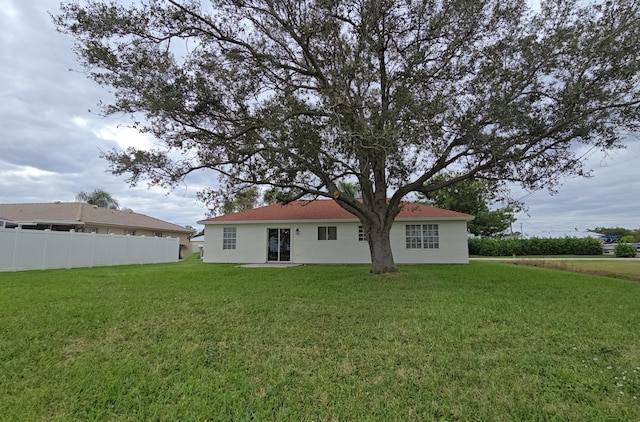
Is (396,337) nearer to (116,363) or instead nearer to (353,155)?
(116,363)

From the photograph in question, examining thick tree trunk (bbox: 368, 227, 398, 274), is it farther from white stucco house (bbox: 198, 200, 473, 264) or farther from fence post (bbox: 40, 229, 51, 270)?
fence post (bbox: 40, 229, 51, 270)

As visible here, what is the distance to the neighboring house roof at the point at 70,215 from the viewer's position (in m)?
21.2

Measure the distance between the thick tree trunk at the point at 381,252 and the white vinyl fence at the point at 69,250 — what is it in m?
Answer: 12.2

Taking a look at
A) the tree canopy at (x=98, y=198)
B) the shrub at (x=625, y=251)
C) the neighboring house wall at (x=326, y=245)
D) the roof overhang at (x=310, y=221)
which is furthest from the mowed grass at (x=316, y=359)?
the tree canopy at (x=98, y=198)

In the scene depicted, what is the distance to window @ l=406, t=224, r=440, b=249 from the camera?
17.4 m

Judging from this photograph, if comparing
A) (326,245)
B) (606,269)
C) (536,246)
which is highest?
(536,246)

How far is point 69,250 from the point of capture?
14.5 metres

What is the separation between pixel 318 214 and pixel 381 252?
7.23 meters

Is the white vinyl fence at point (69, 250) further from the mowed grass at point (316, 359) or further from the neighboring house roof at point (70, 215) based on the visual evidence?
the mowed grass at point (316, 359)

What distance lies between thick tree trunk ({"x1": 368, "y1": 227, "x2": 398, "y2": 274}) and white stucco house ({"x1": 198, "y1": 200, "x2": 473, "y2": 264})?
17.1 ft

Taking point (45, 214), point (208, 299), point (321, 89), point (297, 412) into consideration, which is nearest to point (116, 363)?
point (297, 412)

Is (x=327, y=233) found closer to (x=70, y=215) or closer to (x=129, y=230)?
(x=129, y=230)

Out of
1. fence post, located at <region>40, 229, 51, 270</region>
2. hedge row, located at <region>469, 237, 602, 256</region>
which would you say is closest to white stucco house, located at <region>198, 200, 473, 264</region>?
fence post, located at <region>40, 229, 51, 270</region>

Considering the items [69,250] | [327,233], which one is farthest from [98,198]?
[327,233]
